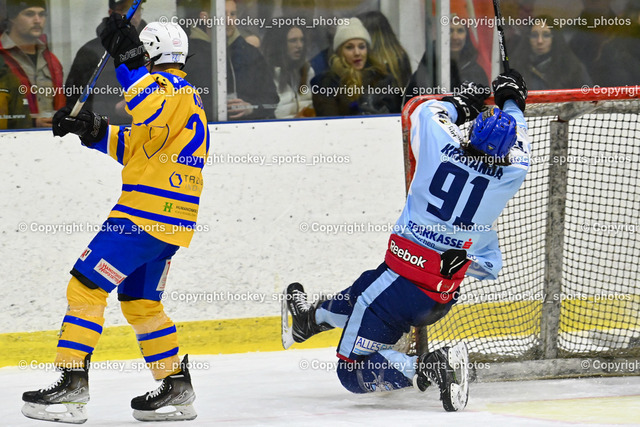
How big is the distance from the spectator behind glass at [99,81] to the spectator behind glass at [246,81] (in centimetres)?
53

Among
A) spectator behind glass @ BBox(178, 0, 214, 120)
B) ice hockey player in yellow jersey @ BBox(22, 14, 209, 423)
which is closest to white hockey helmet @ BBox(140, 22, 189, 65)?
ice hockey player in yellow jersey @ BBox(22, 14, 209, 423)

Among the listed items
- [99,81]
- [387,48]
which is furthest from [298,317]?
[387,48]

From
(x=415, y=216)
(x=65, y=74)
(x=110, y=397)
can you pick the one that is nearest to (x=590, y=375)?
(x=415, y=216)

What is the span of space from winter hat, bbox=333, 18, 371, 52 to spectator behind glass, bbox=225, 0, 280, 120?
447 millimetres

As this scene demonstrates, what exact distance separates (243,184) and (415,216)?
156 centimetres

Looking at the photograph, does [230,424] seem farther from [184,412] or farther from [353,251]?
[353,251]

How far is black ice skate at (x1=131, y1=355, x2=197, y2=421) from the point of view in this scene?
12.4 feet

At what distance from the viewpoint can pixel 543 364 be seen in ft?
14.7

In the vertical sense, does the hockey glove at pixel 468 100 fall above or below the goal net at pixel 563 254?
above

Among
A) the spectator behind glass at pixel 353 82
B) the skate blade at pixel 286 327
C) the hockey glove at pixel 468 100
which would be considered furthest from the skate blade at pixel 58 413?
the spectator behind glass at pixel 353 82

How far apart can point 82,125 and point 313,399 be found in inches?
58.1

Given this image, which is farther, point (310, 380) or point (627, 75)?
point (627, 75)

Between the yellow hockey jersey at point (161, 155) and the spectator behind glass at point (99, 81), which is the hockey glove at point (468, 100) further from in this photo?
the spectator behind glass at point (99, 81)

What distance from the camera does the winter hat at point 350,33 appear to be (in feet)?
18.7
